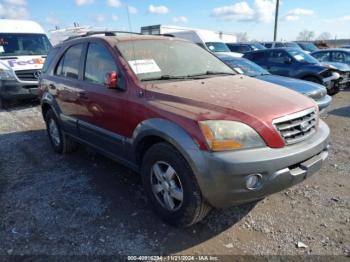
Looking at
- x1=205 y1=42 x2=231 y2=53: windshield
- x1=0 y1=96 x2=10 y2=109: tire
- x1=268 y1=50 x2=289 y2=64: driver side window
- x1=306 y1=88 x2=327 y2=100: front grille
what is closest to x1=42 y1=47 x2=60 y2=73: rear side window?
x1=306 y1=88 x2=327 y2=100: front grille

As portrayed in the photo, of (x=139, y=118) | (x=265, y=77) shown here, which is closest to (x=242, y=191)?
(x=139, y=118)

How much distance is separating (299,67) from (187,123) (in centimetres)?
835

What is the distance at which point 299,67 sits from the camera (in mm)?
10008

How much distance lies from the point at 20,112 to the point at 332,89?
9.03 meters

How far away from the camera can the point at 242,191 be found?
8.70 feet

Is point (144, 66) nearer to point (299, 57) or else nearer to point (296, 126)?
point (296, 126)

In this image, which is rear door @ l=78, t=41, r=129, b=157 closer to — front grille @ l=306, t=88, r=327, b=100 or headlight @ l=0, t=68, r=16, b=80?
front grille @ l=306, t=88, r=327, b=100

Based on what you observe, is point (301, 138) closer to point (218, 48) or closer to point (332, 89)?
point (332, 89)

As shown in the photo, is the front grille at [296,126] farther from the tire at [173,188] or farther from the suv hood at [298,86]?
the suv hood at [298,86]

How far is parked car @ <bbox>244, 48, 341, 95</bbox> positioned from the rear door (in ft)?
24.7

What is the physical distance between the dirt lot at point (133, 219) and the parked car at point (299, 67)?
17.9 feet

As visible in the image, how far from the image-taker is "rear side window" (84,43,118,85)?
3750 mm

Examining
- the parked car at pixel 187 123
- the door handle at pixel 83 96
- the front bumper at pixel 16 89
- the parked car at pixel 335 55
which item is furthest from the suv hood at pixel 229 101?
the parked car at pixel 335 55

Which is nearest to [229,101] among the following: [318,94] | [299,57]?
[318,94]
